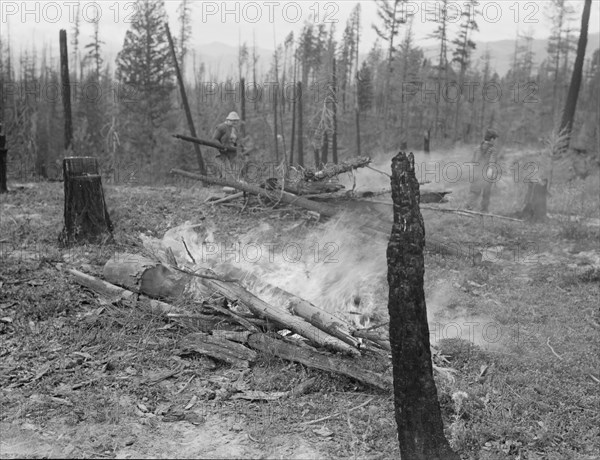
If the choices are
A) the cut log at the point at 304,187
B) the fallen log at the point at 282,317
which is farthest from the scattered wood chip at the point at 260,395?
the cut log at the point at 304,187

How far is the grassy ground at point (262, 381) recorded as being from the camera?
13.7 ft

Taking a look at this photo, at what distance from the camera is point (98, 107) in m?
33.1

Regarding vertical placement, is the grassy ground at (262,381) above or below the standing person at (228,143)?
below

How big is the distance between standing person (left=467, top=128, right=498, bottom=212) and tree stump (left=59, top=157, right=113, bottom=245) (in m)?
8.86

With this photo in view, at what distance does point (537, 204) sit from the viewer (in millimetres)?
13031

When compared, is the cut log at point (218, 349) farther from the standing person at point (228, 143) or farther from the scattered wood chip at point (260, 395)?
the standing person at point (228, 143)

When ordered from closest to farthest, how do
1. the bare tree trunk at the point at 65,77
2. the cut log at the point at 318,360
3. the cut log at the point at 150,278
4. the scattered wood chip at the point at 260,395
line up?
the scattered wood chip at the point at 260,395, the cut log at the point at 318,360, the cut log at the point at 150,278, the bare tree trunk at the point at 65,77

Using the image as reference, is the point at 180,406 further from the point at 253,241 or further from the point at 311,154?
the point at 311,154

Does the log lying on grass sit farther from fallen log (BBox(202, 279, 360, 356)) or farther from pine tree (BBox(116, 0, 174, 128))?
pine tree (BBox(116, 0, 174, 128))

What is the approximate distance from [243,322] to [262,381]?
2.76 ft

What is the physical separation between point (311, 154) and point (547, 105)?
32.0 m

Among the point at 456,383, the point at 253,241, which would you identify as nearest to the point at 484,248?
the point at 253,241

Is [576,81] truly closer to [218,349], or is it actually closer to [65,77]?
[65,77]

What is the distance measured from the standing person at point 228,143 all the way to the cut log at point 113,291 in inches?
228
